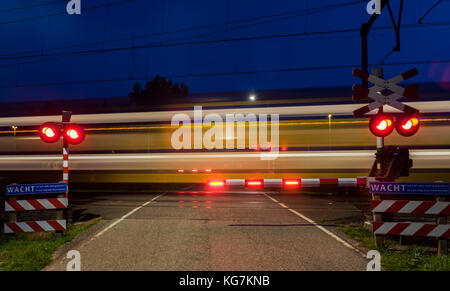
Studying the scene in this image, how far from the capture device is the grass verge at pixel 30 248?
4426 millimetres

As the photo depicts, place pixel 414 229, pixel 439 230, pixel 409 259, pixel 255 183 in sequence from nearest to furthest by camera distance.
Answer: pixel 409 259, pixel 439 230, pixel 414 229, pixel 255 183

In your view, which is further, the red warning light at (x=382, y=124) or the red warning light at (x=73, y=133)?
the red warning light at (x=73, y=133)

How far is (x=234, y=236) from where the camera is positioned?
6.02 metres

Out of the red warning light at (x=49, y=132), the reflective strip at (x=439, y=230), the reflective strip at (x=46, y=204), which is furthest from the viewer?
the red warning light at (x=49, y=132)

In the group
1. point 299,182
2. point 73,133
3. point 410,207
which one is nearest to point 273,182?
point 299,182

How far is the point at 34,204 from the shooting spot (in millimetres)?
5891

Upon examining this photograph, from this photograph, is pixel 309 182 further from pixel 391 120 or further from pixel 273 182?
pixel 391 120

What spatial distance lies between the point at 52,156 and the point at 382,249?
10.1 meters

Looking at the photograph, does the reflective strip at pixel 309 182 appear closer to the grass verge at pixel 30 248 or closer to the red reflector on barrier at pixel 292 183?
the red reflector on barrier at pixel 292 183

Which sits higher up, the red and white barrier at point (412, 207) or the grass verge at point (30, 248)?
the red and white barrier at point (412, 207)

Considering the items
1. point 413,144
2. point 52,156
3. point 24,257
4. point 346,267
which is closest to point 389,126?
point 346,267

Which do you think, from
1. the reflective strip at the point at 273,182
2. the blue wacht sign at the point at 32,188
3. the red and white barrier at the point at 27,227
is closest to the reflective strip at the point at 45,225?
the red and white barrier at the point at 27,227

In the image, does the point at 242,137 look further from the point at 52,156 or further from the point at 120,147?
the point at 52,156

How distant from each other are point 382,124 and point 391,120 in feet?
0.49
